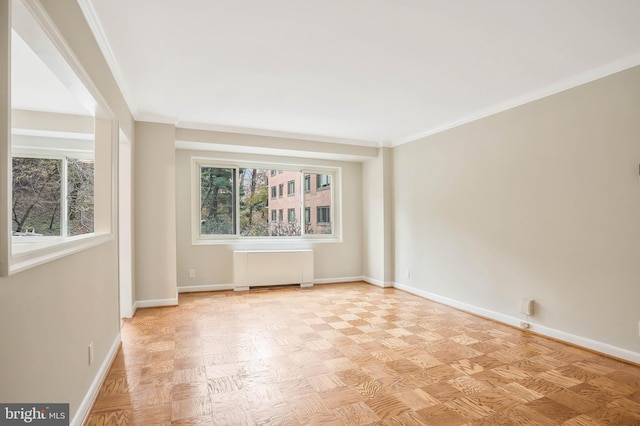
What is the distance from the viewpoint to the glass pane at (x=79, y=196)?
261 cm

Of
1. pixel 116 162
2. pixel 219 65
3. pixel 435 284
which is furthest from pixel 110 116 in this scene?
pixel 435 284

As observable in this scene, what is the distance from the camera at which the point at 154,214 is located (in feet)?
14.6

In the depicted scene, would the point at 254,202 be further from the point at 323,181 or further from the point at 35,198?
the point at 35,198

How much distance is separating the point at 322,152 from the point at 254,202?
1468 mm

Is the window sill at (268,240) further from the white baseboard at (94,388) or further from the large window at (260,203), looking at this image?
the white baseboard at (94,388)

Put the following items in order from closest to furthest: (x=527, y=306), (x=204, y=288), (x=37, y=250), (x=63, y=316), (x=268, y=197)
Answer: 1. (x=37, y=250)
2. (x=63, y=316)
3. (x=527, y=306)
4. (x=204, y=288)
5. (x=268, y=197)

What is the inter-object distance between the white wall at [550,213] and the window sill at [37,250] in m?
3.96

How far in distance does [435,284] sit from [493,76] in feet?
9.37

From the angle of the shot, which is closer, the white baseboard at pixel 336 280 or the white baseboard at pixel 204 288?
the white baseboard at pixel 204 288

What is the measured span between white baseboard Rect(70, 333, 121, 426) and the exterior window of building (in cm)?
400

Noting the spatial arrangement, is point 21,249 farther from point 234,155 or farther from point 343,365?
point 234,155

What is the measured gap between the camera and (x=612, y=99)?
2.97 m

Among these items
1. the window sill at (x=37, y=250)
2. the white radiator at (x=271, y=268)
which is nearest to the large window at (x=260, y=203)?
the white radiator at (x=271, y=268)

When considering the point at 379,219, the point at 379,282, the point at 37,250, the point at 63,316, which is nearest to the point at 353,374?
the point at 63,316
